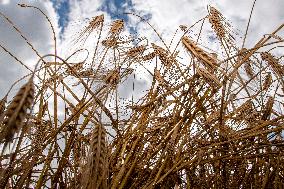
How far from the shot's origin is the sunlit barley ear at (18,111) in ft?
2.45

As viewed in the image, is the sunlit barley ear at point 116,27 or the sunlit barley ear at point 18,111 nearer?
the sunlit barley ear at point 18,111

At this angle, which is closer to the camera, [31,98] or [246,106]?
[31,98]

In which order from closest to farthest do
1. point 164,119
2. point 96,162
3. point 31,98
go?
point 31,98 < point 96,162 < point 164,119

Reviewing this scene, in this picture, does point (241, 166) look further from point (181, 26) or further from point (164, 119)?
point (181, 26)

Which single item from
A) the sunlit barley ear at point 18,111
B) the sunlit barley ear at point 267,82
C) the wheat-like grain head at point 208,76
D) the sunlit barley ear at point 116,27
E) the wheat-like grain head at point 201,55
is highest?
the sunlit barley ear at point 116,27

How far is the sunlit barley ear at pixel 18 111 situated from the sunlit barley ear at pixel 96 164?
25 centimetres

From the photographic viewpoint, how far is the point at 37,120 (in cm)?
187

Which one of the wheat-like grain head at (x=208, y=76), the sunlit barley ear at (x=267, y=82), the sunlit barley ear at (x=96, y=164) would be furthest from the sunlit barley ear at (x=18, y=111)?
the sunlit barley ear at (x=267, y=82)

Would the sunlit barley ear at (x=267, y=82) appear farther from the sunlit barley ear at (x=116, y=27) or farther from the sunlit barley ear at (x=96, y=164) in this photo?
the sunlit barley ear at (x=96, y=164)

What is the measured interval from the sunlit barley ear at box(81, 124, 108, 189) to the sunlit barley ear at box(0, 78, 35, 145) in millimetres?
250

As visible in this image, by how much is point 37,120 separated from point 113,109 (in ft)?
1.29

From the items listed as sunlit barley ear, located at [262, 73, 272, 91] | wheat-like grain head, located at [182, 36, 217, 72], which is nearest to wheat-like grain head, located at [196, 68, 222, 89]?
wheat-like grain head, located at [182, 36, 217, 72]

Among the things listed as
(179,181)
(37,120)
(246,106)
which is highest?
(246,106)

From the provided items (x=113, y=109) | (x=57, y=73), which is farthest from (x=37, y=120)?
(x=113, y=109)
